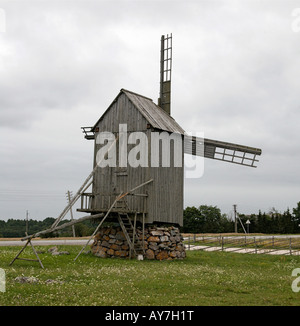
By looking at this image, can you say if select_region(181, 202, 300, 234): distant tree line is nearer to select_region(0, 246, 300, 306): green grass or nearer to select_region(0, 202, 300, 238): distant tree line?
select_region(0, 202, 300, 238): distant tree line

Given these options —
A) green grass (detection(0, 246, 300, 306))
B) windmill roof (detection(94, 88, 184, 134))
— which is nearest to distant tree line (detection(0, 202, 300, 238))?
windmill roof (detection(94, 88, 184, 134))

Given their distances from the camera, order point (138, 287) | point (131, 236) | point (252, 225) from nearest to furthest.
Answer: point (138, 287) → point (131, 236) → point (252, 225)

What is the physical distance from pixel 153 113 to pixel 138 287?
1542 cm

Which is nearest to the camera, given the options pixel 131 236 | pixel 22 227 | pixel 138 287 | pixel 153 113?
pixel 138 287

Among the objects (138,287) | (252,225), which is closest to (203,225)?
(252,225)

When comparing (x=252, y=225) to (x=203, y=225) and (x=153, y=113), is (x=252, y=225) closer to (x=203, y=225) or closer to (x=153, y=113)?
(x=203, y=225)

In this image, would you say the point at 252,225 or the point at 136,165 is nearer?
the point at 136,165

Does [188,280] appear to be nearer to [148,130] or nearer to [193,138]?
[148,130]

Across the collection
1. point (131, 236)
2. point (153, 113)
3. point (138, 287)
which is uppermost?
point (153, 113)

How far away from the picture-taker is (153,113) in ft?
95.2
